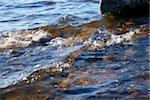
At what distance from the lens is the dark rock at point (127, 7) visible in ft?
31.4

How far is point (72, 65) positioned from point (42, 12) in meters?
5.71

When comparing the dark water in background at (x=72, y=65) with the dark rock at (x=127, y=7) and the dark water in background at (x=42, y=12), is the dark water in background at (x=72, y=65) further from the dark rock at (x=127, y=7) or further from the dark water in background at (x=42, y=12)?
the dark rock at (x=127, y=7)

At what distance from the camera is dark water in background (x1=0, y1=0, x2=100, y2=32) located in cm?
1064

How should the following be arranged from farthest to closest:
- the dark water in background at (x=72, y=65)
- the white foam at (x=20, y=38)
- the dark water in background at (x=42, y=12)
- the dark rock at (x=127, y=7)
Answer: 1. the dark water in background at (x=42, y=12)
2. the dark rock at (x=127, y=7)
3. the white foam at (x=20, y=38)
4. the dark water in background at (x=72, y=65)

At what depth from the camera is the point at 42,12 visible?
12.0 m

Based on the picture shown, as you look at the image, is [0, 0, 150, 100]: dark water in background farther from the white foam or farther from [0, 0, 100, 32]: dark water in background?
[0, 0, 100, 32]: dark water in background

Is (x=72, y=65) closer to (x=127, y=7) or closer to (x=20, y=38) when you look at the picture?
(x=20, y=38)

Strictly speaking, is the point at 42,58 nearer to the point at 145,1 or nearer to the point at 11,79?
the point at 11,79

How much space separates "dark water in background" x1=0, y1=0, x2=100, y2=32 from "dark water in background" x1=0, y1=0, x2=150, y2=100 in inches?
5.0

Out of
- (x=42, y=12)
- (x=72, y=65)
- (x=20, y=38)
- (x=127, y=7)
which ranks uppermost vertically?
(x=127, y=7)

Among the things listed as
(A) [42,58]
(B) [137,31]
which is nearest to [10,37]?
(A) [42,58]

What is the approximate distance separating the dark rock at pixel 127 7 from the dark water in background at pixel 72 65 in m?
0.42

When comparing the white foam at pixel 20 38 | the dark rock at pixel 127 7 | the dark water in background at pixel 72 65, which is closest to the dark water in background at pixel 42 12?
the dark water in background at pixel 72 65

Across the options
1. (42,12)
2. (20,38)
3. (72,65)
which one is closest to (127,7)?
(20,38)
